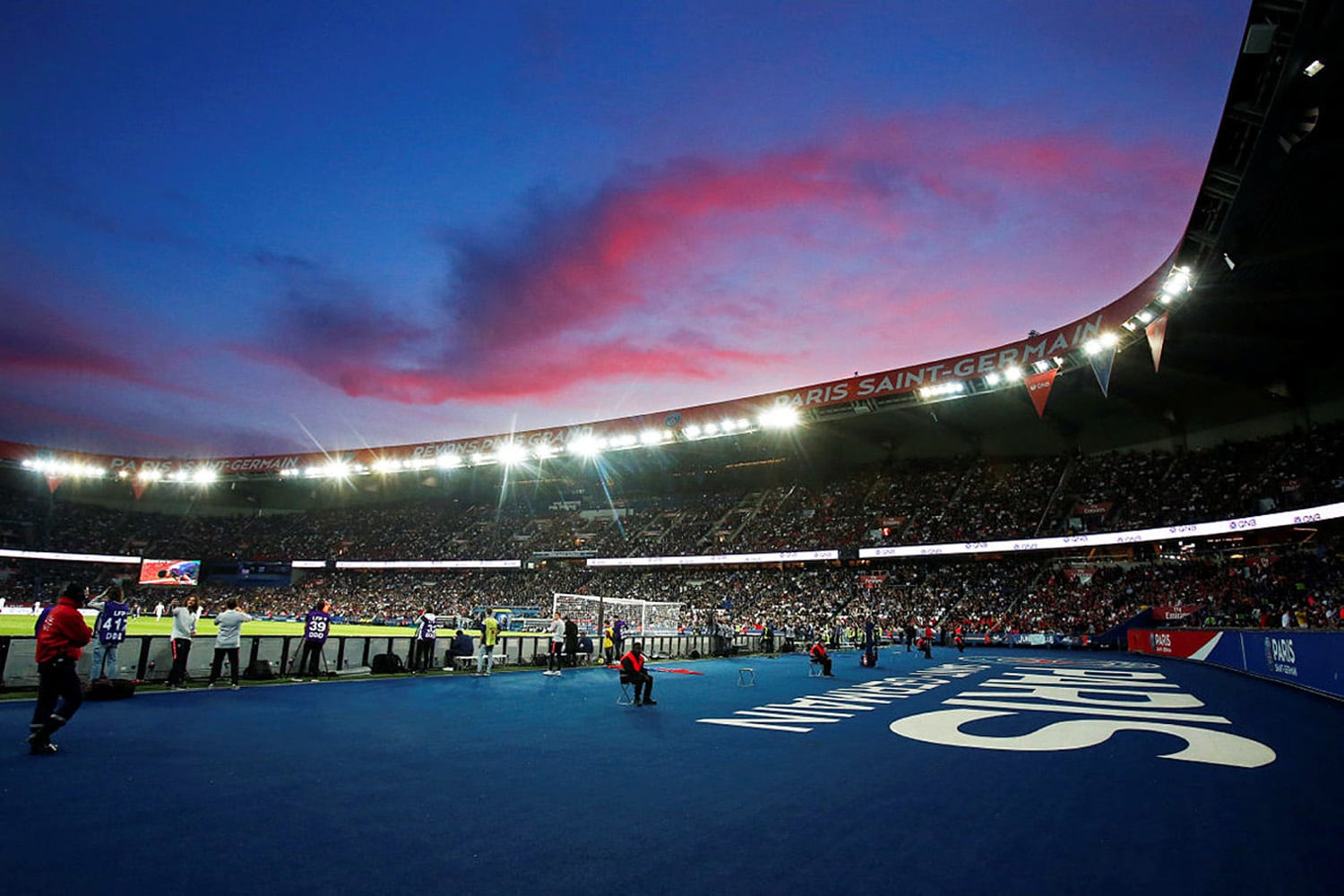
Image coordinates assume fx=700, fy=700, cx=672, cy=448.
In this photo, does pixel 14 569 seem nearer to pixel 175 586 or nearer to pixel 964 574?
pixel 175 586

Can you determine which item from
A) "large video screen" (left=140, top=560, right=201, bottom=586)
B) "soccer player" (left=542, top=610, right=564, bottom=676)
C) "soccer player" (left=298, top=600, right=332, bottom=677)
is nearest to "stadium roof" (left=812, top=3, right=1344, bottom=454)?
"soccer player" (left=542, top=610, right=564, bottom=676)

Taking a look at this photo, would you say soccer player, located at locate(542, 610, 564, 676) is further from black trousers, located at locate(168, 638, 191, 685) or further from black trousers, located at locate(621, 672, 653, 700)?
black trousers, located at locate(168, 638, 191, 685)

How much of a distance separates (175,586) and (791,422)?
170 ft

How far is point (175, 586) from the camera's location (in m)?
57.5

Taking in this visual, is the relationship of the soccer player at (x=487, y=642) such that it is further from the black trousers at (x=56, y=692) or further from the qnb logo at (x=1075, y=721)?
the black trousers at (x=56, y=692)

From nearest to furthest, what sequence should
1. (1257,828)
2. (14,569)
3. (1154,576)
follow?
1. (1257,828)
2. (1154,576)
3. (14,569)

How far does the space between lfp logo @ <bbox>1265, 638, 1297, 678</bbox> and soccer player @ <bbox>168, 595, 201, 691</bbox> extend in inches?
941

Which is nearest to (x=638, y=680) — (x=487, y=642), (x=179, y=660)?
(x=487, y=642)

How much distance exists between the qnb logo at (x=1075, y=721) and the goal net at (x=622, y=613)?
60.8 ft

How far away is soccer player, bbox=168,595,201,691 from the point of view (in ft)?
45.3

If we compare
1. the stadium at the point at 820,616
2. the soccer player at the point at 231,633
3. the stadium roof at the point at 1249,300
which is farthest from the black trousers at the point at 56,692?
the stadium roof at the point at 1249,300

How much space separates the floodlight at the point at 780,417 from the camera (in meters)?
40.9

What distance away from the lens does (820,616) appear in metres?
42.7

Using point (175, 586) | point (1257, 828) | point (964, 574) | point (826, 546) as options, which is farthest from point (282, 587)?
point (1257, 828)
